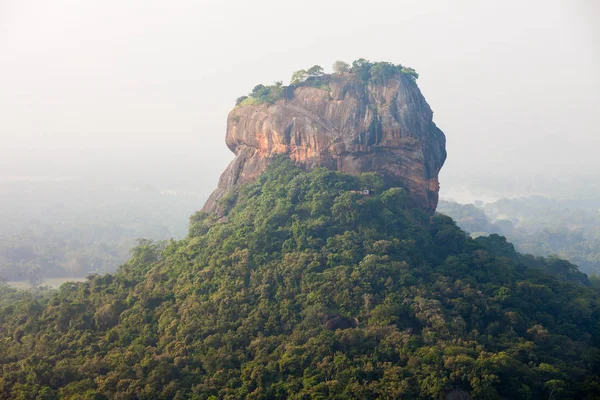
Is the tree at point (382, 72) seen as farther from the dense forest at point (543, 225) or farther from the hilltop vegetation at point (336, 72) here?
the dense forest at point (543, 225)

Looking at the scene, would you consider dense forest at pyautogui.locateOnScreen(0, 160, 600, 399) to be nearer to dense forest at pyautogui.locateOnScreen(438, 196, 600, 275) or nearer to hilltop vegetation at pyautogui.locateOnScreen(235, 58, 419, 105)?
hilltop vegetation at pyautogui.locateOnScreen(235, 58, 419, 105)

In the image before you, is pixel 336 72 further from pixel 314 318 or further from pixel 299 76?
pixel 314 318

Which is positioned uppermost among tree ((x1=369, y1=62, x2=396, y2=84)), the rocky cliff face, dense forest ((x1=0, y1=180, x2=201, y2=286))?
tree ((x1=369, y1=62, x2=396, y2=84))

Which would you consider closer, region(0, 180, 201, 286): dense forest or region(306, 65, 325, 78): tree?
region(306, 65, 325, 78): tree

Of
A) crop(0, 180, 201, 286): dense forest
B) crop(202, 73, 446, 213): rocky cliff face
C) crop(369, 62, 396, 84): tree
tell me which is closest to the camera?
crop(202, 73, 446, 213): rocky cliff face

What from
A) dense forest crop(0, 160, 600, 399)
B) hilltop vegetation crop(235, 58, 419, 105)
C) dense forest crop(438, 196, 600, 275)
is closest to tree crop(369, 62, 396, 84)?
hilltop vegetation crop(235, 58, 419, 105)

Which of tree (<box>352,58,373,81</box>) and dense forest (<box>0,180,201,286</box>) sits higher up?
tree (<box>352,58,373,81</box>)

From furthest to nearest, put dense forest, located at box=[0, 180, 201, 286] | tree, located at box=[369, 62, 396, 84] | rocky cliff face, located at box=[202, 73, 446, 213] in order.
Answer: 1. dense forest, located at box=[0, 180, 201, 286]
2. tree, located at box=[369, 62, 396, 84]
3. rocky cliff face, located at box=[202, 73, 446, 213]
